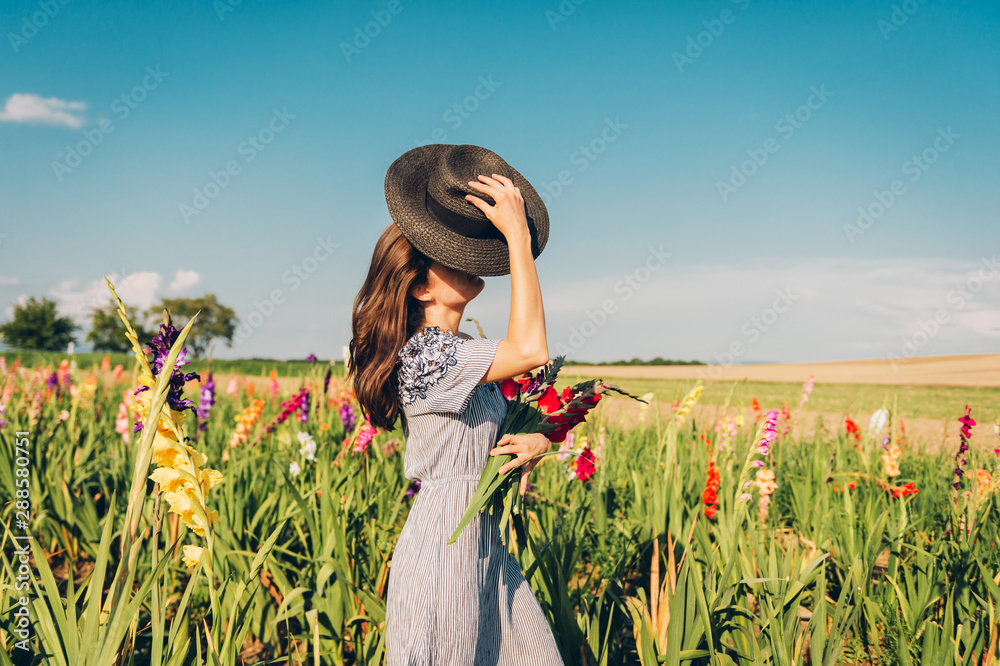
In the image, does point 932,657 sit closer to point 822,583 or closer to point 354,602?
point 822,583

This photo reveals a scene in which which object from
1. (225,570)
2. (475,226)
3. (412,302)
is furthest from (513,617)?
(225,570)

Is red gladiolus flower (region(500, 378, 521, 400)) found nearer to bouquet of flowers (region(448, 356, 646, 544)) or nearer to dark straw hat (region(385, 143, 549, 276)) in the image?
bouquet of flowers (region(448, 356, 646, 544))

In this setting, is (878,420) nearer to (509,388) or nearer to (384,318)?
(509,388)

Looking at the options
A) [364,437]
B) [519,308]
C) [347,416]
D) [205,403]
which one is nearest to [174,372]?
[519,308]

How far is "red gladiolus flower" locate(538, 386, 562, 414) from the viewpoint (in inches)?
72.1

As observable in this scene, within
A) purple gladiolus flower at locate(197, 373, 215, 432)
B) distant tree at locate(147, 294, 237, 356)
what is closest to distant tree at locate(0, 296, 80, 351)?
distant tree at locate(147, 294, 237, 356)

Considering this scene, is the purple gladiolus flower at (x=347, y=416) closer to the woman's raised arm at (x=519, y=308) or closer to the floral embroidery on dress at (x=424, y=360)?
the floral embroidery on dress at (x=424, y=360)

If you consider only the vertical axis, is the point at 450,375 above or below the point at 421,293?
below

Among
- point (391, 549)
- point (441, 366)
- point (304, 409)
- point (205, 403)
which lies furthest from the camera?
point (205, 403)

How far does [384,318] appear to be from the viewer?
1771 millimetres

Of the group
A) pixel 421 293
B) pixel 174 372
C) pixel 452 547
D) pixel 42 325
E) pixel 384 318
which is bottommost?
pixel 452 547

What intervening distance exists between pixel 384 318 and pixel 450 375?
0.29 meters

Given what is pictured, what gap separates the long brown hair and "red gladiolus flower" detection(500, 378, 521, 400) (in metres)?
0.34

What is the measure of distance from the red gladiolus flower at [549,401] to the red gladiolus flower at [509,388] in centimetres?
11
